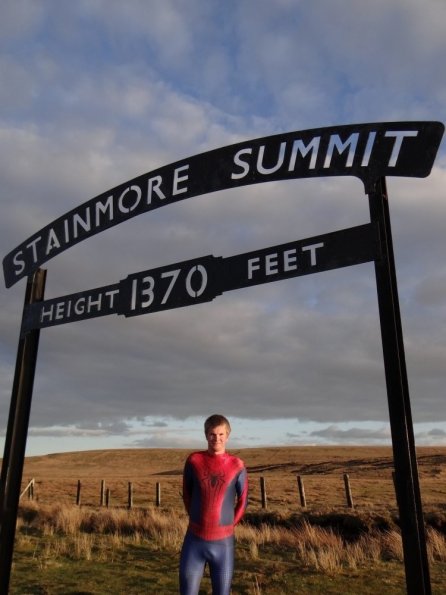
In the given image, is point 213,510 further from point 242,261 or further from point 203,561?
point 242,261

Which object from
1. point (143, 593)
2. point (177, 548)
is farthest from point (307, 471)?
point (143, 593)

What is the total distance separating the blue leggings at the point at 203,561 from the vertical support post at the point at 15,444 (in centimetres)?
295

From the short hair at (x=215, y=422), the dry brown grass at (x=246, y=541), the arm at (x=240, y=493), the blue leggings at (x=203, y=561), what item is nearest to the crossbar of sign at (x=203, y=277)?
the short hair at (x=215, y=422)

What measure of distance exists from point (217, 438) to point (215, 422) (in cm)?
12

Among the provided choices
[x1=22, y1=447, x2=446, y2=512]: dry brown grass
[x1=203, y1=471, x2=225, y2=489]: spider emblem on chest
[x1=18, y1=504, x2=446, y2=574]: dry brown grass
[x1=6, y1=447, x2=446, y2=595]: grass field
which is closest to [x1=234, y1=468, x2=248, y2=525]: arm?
[x1=203, y1=471, x2=225, y2=489]: spider emblem on chest

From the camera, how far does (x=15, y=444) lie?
6594mm

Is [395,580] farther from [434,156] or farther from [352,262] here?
[434,156]

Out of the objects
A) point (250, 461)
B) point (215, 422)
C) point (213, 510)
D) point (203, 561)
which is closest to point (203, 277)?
point (215, 422)

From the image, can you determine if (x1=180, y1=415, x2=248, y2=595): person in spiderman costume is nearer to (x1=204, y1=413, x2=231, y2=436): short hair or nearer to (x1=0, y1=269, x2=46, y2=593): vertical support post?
(x1=204, y1=413, x2=231, y2=436): short hair

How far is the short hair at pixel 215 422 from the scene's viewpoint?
4.22 metres

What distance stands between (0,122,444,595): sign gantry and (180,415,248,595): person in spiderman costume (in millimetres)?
1216

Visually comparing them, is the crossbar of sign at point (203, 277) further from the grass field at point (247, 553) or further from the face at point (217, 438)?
the grass field at point (247, 553)

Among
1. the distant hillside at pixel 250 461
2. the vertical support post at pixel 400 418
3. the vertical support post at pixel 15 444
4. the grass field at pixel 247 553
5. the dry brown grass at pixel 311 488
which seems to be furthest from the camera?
the distant hillside at pixel 250 461

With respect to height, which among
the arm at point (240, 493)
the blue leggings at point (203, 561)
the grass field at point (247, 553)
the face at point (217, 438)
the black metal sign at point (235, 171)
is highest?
the black metal sign at point (235, 171)
